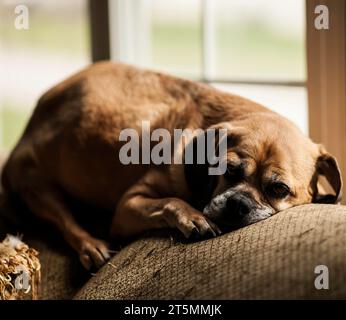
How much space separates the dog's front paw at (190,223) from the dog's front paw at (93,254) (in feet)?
0.85

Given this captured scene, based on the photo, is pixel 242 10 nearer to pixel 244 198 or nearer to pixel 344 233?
pixel 244 198

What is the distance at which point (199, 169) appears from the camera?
173cm

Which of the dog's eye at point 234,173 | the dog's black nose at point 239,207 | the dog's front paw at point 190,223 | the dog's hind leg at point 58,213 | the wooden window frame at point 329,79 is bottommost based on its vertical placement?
the dog's hind leg at point 58,213

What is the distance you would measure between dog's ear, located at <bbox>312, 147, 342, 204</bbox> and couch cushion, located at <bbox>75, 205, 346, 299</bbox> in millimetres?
198

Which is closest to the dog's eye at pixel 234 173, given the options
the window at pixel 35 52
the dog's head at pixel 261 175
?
the dog's head at pixel 261 175

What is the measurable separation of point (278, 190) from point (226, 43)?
108cm

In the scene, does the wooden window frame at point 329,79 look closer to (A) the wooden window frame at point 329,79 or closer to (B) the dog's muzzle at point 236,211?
(A) the wooden window frame at point 329,79

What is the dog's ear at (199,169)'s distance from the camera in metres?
1.72

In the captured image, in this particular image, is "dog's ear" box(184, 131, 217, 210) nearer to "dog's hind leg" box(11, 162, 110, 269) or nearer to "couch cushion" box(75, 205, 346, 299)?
"couch cushion" box(75, 205, 346, 299)

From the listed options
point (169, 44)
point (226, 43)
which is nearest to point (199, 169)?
point (226, 43)

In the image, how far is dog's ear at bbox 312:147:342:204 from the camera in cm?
170

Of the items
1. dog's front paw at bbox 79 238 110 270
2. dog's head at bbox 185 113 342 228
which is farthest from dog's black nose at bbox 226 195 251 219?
dog's front paw at bbox 79 238 110 270
